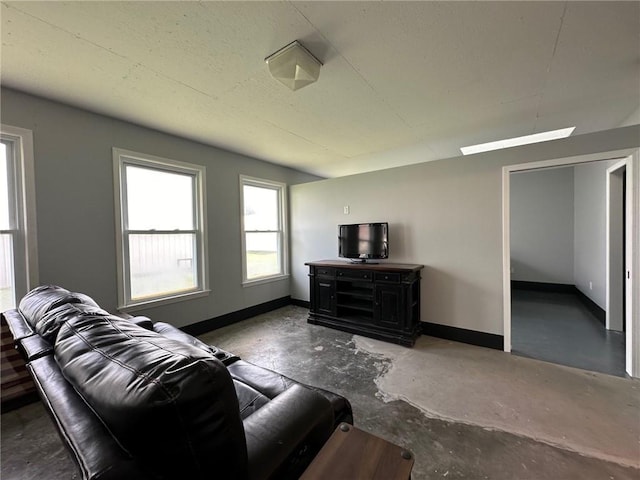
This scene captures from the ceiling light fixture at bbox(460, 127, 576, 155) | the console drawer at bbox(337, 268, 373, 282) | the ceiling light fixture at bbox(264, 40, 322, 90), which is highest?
the ceiling light fixture at bbox(460, 127, 576, 155)

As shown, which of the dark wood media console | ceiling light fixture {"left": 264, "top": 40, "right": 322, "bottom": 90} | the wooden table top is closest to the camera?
the wooden table top

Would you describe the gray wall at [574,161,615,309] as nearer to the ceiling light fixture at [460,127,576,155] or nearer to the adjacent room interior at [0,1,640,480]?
the adjacent room interior at [0,1,640,480]

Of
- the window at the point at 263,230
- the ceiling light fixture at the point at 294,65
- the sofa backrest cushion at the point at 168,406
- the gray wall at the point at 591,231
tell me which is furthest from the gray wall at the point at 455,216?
the sofa backrest cushion at the point at 168,406

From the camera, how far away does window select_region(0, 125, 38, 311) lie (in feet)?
7.13

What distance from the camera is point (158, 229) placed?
3.14 metres

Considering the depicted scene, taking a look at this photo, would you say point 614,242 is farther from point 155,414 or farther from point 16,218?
point 16,218

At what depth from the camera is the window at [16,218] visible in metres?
2.17

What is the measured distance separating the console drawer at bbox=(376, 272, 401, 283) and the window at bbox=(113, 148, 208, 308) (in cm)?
236

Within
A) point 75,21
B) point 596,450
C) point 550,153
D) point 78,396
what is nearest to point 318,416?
point 78,396

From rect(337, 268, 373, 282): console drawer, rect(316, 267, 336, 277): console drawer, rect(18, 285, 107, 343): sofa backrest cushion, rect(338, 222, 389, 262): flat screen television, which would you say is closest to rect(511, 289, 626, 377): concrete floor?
rect(337, 268, 373, 282): console drawer

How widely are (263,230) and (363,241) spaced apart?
180 cm

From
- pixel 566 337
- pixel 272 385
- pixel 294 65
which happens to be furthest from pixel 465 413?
pixel 294 65

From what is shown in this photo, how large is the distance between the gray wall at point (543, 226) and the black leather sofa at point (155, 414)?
21.2ft

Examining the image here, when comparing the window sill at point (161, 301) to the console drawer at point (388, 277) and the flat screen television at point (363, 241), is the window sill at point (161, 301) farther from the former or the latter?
the console drawer at point (388, 277)
